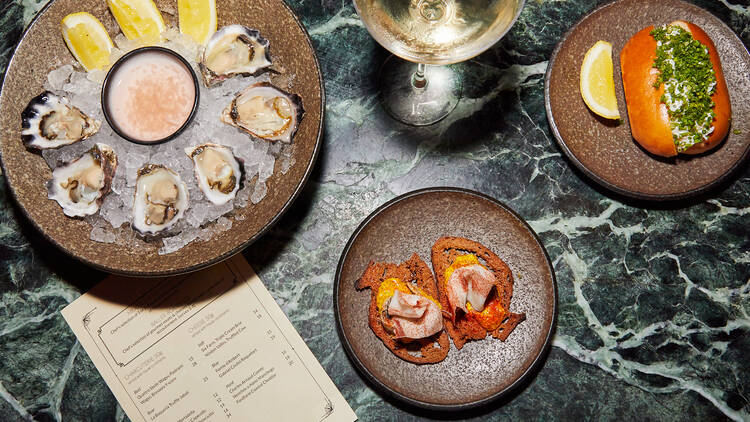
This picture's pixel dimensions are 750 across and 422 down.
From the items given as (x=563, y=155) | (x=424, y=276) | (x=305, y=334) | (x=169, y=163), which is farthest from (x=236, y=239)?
(x=563, y=155)

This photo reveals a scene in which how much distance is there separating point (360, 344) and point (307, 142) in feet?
1.80

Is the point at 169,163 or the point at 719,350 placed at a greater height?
the point at 169,163

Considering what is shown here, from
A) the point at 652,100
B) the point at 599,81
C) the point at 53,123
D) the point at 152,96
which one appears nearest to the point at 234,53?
the point at 152,96

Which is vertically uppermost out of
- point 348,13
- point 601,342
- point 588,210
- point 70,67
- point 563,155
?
point 70,67

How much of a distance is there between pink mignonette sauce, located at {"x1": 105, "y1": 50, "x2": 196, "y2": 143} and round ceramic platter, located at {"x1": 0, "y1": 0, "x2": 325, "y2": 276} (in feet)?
0.62

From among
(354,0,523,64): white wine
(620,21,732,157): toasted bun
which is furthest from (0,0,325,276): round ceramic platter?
(620,21,732,157): toasted bun

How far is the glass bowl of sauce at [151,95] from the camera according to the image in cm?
154

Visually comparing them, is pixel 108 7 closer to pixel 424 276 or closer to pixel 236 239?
pixel 236 239

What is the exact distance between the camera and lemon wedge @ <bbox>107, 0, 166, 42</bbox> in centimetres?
156

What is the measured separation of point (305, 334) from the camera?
67.2 inches

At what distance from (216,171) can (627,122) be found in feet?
3.76

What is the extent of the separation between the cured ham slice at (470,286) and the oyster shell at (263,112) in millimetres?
553

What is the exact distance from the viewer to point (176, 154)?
5.08 ft

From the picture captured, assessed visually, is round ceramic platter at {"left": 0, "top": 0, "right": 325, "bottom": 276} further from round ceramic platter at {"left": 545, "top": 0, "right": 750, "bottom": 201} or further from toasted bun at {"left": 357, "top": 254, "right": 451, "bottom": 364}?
round ceramic platter at {"left": 545, "top": 0, "right": 750, "bottom": 201}
